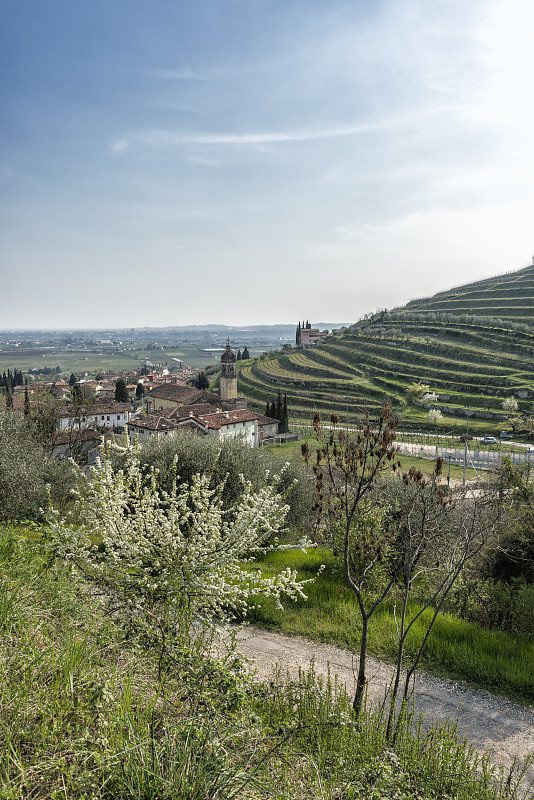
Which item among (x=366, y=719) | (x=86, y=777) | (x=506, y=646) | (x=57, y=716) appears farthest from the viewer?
(x=506, y=646)

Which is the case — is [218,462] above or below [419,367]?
below

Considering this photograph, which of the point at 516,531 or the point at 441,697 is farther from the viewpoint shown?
the point at 516,531

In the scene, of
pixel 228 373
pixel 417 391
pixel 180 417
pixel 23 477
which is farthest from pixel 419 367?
pixel 23 477

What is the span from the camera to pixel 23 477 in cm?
1526

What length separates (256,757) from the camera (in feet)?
11.9

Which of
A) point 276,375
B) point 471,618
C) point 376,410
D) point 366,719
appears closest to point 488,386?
point 376,410

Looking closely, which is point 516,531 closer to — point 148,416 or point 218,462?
point 218,462

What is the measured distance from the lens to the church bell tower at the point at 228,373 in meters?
64.1

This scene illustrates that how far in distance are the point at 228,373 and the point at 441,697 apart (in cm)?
5878

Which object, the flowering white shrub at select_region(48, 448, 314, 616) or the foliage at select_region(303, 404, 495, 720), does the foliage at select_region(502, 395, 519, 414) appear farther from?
the flowering white shrub at select_region(48, 448, 314, 616)

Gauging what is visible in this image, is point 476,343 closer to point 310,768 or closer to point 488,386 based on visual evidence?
point 488,386

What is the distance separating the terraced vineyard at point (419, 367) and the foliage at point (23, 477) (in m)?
56.1

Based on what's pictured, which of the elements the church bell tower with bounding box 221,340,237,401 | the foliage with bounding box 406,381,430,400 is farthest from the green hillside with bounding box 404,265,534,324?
the church bell tower with bounding box 221,340,237,401

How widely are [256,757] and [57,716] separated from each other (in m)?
1.68
